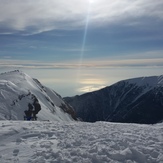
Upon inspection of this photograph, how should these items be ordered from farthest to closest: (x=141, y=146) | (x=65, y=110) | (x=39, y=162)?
(x=65, y=110)
(x=141, y=146)
(x=39, y=162)

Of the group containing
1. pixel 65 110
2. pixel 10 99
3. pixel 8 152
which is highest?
pixel 8 152

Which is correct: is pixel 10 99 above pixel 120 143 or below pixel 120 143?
below

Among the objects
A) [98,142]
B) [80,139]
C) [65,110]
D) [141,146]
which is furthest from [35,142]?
[65,110]

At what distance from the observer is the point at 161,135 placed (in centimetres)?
1470

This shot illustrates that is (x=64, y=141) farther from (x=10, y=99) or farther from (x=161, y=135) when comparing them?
(x=10, y=99)

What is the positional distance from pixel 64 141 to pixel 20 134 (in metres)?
2.92

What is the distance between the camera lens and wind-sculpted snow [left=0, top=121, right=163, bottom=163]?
10539 millimetres

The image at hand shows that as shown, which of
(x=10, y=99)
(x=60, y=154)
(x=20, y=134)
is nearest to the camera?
(x=60, y=154)

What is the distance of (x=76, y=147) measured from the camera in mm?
11992

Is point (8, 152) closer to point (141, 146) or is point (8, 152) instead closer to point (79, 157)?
point (79, 157)

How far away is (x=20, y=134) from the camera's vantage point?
14164mm

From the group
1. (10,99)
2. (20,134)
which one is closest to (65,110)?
(10,99)

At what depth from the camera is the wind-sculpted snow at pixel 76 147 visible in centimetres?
1054

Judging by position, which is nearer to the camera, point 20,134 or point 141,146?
point 141,146
